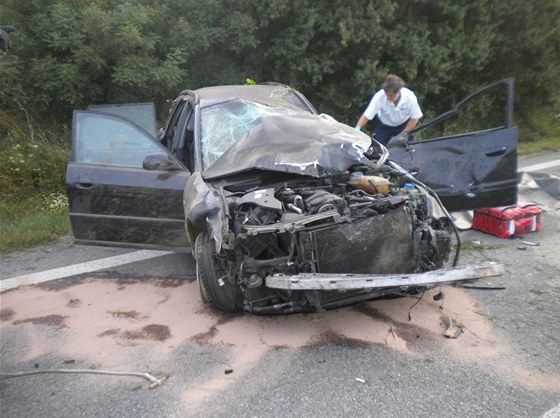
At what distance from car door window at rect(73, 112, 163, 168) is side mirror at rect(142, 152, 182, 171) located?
33 cm

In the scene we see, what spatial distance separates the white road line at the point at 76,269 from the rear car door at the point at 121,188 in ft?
1.05

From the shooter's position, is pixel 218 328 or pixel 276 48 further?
pixel 276 48

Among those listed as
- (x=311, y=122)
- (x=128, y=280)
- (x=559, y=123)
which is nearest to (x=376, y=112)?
(x=311, y=122)

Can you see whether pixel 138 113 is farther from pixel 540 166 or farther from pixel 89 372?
pixel 540 166

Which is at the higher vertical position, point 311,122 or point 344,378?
point 311,122

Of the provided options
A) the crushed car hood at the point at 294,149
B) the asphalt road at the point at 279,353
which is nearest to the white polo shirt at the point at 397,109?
the crushed car hood at the point at 294,149

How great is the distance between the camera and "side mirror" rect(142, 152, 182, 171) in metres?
3.97

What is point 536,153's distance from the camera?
9.13m

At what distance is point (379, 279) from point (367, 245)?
259 mm

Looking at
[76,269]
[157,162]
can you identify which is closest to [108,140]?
[157,162]

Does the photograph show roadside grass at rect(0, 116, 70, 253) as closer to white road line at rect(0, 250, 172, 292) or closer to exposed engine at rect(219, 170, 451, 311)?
white road line at rect(0, 250, 172, 292)

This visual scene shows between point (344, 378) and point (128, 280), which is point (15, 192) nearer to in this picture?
point (128, 280)

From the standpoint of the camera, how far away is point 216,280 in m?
3.23

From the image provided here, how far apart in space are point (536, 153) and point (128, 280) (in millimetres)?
8057
